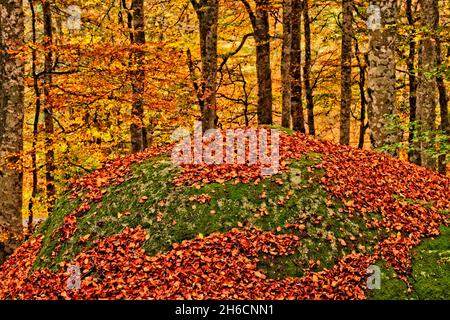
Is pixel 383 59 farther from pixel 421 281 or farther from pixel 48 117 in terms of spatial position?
pixel 48 117

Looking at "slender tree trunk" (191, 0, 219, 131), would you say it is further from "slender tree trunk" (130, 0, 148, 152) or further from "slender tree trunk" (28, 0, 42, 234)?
"slender tree trunk" (28, 0, 42, 234)

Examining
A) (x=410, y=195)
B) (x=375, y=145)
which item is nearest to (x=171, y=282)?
(x=410, y=195)

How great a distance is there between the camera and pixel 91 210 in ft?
28.7

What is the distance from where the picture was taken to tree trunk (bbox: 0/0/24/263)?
31.4 feet

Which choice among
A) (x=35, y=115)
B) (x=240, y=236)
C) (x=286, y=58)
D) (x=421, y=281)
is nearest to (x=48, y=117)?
(x=35, y=115)

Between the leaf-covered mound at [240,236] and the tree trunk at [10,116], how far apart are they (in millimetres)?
893

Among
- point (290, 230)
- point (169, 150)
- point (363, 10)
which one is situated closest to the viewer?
point (290, 230)

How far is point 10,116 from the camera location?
973 centimetres

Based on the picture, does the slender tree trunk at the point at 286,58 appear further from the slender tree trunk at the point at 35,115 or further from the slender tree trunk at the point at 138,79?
the slender tree trunk at the point at 35,115

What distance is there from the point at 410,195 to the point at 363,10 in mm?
12129

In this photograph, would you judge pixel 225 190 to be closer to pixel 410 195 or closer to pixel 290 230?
pixel 290 230

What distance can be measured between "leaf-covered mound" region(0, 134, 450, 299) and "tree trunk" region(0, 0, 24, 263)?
2.93ft

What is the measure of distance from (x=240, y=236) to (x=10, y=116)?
636 cm

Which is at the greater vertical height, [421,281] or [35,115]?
[35,115]
